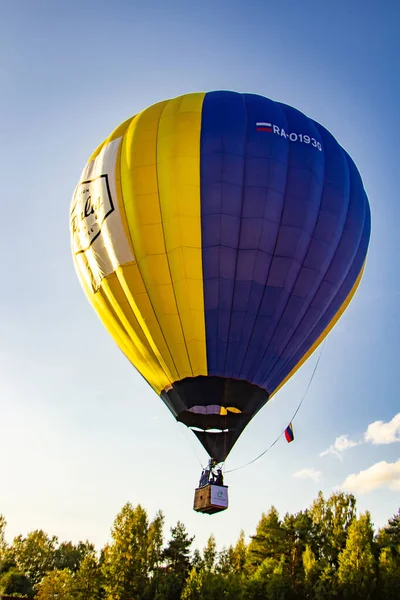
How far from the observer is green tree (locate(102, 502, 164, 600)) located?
22.8m

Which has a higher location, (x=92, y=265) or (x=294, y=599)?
(x=92, y=265)

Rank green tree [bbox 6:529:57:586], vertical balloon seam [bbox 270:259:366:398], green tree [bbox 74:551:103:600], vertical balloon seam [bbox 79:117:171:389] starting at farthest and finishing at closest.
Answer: green tree [bbox 6:529:57:586], green tree [bbox 74:551:103:600], vertical balloon seam [bbox 270:259:366:398], vertical balloon seam [bbox 79:117:171:389]

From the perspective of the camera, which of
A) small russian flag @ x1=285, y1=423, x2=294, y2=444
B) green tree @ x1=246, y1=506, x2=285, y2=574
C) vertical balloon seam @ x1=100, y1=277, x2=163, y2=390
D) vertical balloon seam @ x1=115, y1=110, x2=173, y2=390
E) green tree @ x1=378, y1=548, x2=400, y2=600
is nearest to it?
vertical balloon seam @ x1=115, y1=110, x2=173, y2=390

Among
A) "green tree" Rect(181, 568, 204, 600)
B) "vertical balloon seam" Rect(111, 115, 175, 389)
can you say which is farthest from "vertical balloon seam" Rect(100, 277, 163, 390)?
"green tree" Rect(181, 568, 204, 600)

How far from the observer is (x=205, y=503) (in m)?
9.78

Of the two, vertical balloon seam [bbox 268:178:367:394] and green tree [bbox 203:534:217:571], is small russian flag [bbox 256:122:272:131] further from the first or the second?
green tree [bbox 203:534:217:571]

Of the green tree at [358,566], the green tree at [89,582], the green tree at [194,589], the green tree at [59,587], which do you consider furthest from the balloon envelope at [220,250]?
the green tree at [59,587]

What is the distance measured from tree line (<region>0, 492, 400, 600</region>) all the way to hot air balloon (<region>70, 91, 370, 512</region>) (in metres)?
16.1

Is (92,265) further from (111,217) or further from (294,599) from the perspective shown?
(294,599)

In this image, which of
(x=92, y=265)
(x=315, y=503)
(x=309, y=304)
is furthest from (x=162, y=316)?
(x=315, y=503)

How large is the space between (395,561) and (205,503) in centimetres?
1844

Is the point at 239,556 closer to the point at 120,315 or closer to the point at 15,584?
the point at 15,584

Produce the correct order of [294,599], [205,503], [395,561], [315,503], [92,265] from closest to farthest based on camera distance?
1. [205,503]
2. [92,265]
3. [395,561]
4. [294,599]
5. [315,503]

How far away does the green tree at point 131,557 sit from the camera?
74.8 feet
